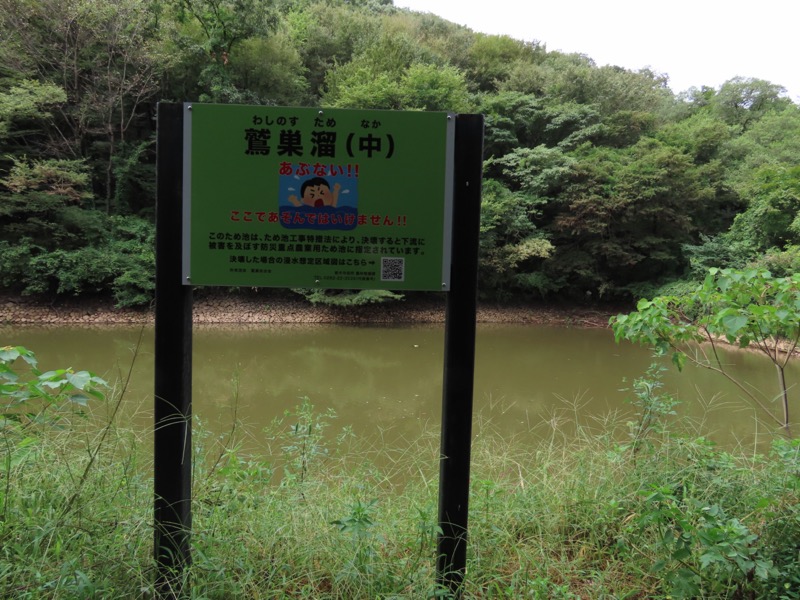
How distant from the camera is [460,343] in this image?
47.8 inches

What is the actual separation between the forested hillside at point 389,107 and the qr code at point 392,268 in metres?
8.40

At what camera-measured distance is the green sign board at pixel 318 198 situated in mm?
1211

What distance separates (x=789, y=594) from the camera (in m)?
1.09

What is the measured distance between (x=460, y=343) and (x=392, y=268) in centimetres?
24

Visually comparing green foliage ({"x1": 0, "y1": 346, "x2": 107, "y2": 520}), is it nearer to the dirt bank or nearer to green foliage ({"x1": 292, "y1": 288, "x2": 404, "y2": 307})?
the dirt bank

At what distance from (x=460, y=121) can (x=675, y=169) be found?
11.5 m

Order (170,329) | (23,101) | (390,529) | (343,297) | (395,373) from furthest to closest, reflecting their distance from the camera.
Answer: (343,297) → (23,101) → (395,373) → (390,529) → (170,329)

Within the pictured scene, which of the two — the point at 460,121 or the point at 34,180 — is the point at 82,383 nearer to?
the point at 460,121

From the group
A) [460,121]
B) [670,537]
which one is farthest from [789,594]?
[460,121]

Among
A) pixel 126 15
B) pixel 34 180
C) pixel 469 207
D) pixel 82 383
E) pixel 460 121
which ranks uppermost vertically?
pixel 126 15

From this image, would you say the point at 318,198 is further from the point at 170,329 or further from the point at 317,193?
the point at 170,329

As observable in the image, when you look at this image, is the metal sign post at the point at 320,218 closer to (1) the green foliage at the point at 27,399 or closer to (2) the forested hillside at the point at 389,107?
(1) the green foliage at the point at 27,399

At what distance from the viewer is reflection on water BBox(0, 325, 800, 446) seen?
4.18 metres

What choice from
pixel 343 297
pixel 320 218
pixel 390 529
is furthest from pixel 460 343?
pixel 343 297
